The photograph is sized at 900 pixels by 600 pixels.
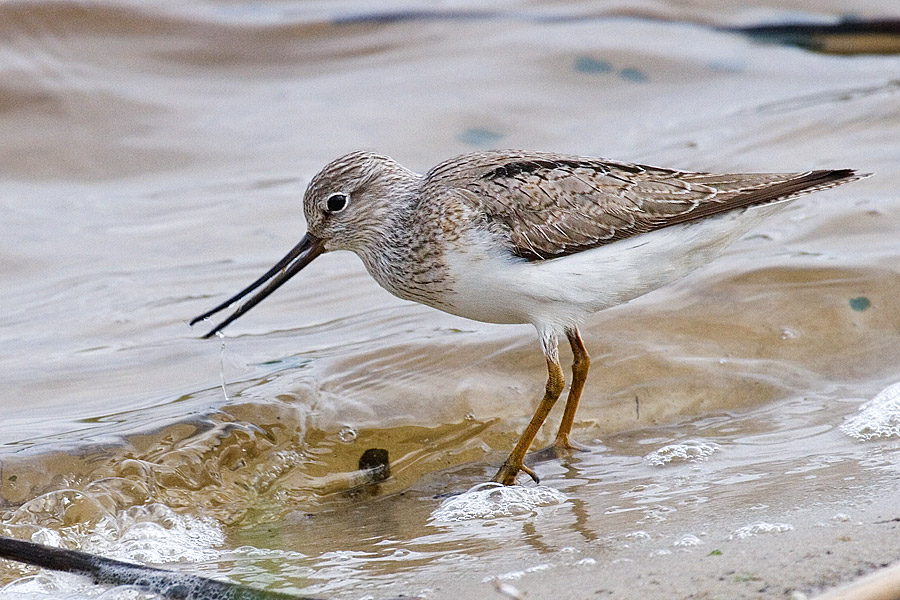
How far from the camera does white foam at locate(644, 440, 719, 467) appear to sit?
5.23 metres

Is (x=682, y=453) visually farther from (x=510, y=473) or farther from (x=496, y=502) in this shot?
(x=496, y=502)

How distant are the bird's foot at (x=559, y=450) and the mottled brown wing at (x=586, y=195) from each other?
3.27 feet

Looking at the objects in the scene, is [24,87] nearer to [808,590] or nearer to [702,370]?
[702,370]

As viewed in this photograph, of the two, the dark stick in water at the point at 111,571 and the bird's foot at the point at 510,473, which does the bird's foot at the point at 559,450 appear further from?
the dark stick in water at the point at 111,571

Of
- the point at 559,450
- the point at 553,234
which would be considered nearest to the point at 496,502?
the point at 559,450

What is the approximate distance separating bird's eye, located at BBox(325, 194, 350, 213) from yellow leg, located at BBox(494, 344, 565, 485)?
4.39ft

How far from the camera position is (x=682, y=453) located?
17.3 feet

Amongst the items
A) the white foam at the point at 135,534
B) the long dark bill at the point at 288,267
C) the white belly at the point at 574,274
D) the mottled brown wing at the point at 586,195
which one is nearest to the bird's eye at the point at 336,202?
the long dark bill at the point at 288,267

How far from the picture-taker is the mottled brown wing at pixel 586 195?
5.46m

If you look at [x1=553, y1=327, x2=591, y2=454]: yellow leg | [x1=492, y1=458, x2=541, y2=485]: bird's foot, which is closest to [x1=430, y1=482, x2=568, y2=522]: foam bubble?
[x1=492, y1=458, x2=541, y2=485]: bird's foot

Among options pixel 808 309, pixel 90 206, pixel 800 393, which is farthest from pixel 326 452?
pixel 90 206

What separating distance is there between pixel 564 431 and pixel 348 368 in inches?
50.0

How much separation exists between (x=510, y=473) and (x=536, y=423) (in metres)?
0.33

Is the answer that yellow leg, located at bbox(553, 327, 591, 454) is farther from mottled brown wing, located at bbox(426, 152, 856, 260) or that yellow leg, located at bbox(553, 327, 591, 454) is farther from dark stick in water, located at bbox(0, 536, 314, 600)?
dark stick in water, located at bbox(0, 536, 314, 600)
